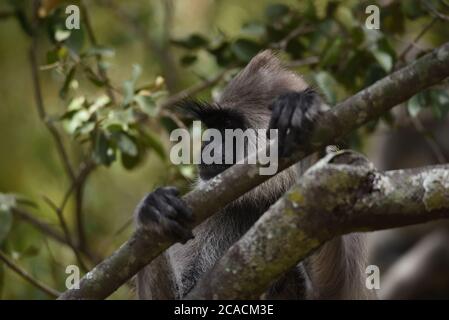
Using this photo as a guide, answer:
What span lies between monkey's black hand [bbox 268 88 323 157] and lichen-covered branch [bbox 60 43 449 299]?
0.06 meters

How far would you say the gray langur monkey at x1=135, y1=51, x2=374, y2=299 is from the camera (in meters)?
4.90

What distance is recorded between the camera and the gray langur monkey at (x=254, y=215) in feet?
16.1

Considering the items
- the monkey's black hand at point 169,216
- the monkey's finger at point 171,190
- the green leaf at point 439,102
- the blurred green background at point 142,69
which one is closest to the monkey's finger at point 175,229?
the monkey's black hand at point 169,216

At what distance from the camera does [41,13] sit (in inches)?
297

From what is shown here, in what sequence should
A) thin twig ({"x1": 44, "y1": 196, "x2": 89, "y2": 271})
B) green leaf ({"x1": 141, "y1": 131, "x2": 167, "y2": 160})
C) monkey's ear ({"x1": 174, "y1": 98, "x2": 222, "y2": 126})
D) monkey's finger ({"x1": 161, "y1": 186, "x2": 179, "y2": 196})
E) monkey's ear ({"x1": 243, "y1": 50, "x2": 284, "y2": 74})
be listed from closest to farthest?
monkey's finger ({"x1": 161, "y1": 186, "x2": 179, "y2": 196}) < monkey's ear ({"x1": 174, "y1": 98, "x2": 222, "y2": 126}) < monkey's ear ({"x1": 243, "y1": 50, "x2": 284, "y2": 74}) < thin twig ({"x1": 44, "y1": 196, "x2": 89, "y2": 271}) < green leaf ({"x1": 141, "y1": 131, "x2": 167, "y2": 160})

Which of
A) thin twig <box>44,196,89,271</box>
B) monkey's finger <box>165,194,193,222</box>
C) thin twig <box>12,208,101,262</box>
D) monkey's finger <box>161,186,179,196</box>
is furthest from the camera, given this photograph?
thin twig <box>12,208,101,262</box>

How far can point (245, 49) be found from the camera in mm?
7629

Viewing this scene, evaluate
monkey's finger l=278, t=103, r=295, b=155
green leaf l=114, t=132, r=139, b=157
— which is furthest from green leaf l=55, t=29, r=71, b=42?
monkey's finger l=278, t=103, r=295, b=155

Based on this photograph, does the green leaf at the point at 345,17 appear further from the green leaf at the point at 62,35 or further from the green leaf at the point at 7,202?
the green leaf at the point at 7,202

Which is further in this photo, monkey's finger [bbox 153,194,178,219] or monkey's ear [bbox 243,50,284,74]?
monkey's ear [bbox 243,50,284,74]

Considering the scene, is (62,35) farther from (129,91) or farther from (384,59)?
(384,59)

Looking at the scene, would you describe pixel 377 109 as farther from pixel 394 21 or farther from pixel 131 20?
pixel 131 20

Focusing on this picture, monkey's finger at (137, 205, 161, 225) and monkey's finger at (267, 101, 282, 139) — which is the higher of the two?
monkey's finger at (267, 101, 282, 139)

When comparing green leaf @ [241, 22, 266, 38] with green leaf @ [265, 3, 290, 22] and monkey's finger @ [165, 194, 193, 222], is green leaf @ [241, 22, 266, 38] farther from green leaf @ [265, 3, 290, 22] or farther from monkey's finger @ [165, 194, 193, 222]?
monkey's finger @ [165, 194, 193, 222]
